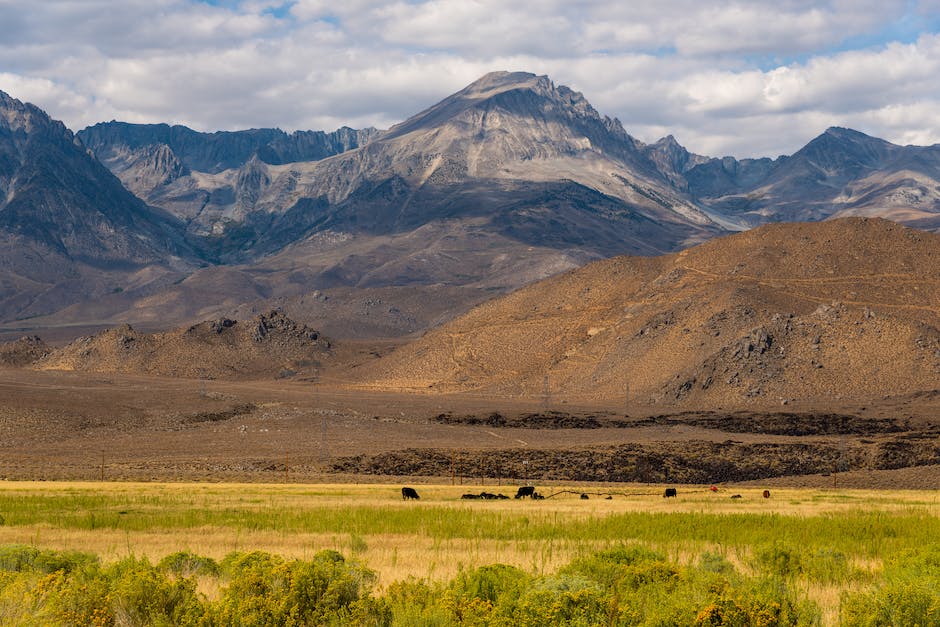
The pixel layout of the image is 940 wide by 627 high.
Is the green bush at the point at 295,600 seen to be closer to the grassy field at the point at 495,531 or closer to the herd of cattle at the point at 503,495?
the grassy field at the point at 495,531

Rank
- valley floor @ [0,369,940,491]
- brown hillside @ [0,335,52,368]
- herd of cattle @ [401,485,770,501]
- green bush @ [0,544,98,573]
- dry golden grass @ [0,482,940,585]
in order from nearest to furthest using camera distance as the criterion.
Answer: green bush @ [0,544,98,573] → dry golden grass @ [0,482,940,585] → herd of cattle @ [401,485,770,501] → valley floor @ [0,369,940,491] → brown hillside @ [0,335,52,368]

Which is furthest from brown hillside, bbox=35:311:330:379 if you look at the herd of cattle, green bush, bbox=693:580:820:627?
green bush, bbox=693:580:820:627

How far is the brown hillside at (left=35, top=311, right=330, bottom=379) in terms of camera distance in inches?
6777

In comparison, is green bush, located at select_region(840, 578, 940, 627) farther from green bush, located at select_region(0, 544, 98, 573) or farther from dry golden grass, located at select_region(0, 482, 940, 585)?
green bush, located at select_region(0, 544, 98, 573)

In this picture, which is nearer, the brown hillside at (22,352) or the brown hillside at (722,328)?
the brown hillside at (722,328)

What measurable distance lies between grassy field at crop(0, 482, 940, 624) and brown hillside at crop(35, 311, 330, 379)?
129029 millimetres

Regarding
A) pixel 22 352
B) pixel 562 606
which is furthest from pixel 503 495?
pixel 22 352

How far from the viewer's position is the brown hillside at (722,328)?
12012 centimetres

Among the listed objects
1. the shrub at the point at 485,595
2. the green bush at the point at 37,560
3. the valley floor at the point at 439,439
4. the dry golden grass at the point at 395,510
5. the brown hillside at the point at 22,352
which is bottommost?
the valley floor at the point at 439,439

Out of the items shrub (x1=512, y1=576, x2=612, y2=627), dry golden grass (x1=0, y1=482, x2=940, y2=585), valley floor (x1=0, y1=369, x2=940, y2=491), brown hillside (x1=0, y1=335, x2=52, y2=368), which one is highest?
brown hillside (x1=0, y1=335, x2=52, y2=368)

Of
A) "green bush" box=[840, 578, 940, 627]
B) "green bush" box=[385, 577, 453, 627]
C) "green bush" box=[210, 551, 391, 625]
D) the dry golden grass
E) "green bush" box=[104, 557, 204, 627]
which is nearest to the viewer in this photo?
"green bush" box=[385, 577, 453, 627]

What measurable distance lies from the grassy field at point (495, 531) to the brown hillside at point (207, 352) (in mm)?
129029

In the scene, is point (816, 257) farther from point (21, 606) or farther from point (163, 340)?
point (21, 606)

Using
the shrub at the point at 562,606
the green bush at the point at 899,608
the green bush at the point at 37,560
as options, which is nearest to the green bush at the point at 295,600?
the shrub at the point at 562,606
